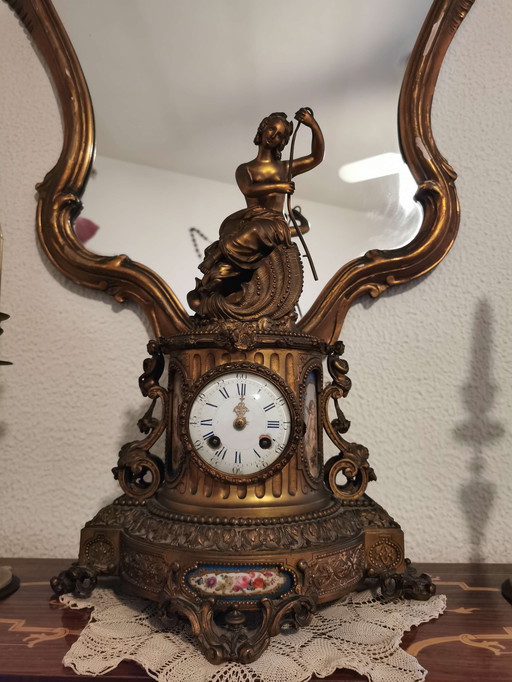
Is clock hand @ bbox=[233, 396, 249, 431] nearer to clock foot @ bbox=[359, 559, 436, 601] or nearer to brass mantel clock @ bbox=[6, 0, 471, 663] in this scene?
brass mantel clock @ bbox=[6, 0, 471, 663]

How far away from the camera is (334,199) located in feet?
2.70

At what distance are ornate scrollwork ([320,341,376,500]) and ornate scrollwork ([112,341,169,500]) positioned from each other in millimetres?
201

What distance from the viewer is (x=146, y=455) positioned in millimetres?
610

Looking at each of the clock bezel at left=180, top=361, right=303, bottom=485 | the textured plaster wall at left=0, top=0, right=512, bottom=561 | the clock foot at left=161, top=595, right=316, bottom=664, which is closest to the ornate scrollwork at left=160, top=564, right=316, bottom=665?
the clock foot at left=161, top=595, right=316, bottom=664

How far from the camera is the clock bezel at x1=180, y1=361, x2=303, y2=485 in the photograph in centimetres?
55

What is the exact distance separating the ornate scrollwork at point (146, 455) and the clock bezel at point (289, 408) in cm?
6

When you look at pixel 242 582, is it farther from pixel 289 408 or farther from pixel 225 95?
pixel 225 95

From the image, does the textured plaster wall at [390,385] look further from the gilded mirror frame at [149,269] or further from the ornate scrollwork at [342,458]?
the ornate scrollwork at [342,458]

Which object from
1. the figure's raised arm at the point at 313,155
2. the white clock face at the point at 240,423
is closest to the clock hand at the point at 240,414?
the white clock face at the point at 240,423

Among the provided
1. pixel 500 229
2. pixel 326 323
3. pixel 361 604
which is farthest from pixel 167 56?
pixel 361 604

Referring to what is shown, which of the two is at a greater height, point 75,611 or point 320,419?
point 320,419

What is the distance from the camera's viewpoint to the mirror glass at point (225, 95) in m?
0.83

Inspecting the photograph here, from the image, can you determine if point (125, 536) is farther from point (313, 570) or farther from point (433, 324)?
point (433, 324)

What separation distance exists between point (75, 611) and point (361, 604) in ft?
1.06
